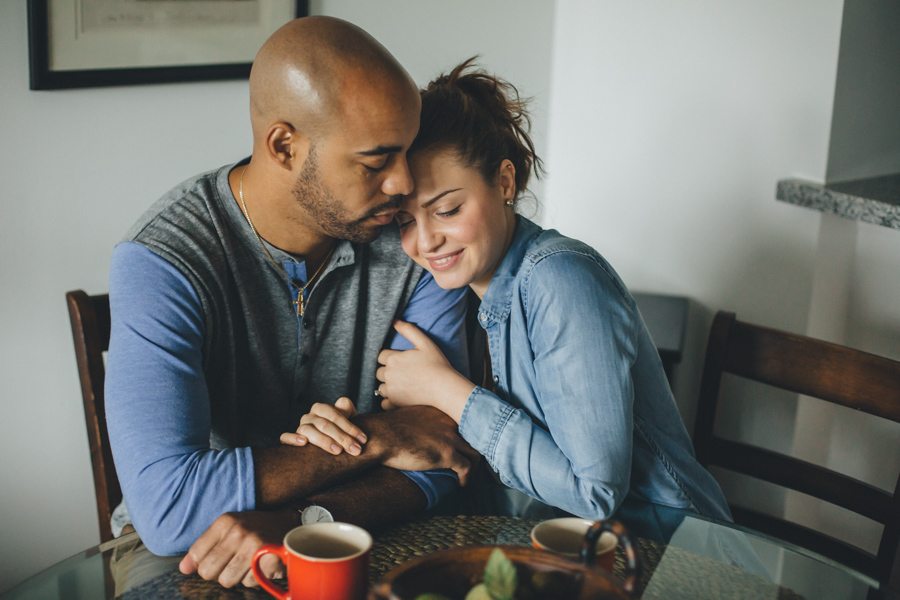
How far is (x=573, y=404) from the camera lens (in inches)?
43.1

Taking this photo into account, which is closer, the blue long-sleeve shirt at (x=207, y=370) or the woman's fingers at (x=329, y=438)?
the blue long-sleeve shirt at (x=207, y=370)

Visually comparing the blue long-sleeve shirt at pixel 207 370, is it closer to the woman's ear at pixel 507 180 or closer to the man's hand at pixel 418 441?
the man's hand at pixel 418 441

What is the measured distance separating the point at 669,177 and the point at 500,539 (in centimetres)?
158

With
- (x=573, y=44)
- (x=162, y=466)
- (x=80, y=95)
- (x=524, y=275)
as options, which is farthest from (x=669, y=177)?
(x=162, y=466)

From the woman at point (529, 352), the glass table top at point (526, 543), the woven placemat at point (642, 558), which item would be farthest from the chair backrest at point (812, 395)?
the woven placemat at point (642, 558)

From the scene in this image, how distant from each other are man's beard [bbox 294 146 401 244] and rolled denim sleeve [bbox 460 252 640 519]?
0.28 meters

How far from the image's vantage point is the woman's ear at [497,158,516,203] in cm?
129

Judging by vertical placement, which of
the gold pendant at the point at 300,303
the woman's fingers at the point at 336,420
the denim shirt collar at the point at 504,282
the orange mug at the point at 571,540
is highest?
the denim shirt collar at the point at 504,282

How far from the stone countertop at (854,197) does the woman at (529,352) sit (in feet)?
2.98

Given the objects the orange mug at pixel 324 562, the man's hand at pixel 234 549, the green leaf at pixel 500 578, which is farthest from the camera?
the man's hand at pixel 234 549

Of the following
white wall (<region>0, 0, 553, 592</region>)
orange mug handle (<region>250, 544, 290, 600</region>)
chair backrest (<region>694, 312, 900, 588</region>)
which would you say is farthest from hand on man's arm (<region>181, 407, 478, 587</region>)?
white wall (<region>0, 0, 553, 592</region>)

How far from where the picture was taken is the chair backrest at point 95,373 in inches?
51.9

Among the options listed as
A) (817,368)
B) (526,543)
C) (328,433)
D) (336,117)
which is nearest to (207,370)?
(328,433)

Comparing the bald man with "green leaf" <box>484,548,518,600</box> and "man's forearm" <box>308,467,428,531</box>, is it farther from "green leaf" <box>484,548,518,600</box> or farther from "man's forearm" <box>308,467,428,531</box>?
"green leaf" <box>484,548,518,600</box>
